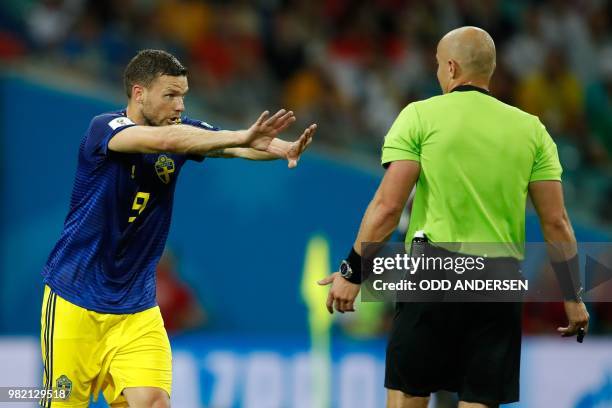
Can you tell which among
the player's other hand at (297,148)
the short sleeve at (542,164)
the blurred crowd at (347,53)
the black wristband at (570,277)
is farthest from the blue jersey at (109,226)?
the blurred crowd at (347,53)

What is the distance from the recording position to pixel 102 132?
565 centimetres

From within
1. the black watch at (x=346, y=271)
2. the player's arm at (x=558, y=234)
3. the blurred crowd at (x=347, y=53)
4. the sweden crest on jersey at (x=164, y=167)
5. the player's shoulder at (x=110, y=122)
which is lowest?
the black watch at (x=346, y=271)

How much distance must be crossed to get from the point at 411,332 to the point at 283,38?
7.22 metres

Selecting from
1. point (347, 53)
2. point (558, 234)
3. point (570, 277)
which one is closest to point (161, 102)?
point (558, 234)

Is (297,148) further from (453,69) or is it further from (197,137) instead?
(453,69)

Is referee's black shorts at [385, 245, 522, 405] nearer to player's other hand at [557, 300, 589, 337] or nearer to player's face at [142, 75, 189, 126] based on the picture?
player's other hand at [557, 300, 589, 337]

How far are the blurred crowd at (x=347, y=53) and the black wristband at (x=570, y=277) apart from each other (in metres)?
5.90

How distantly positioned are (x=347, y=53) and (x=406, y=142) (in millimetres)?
7416

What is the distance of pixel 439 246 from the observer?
5.36 m

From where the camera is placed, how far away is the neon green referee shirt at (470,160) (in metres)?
5.27

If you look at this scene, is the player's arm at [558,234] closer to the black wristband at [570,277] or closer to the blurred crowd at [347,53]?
the black wristband at [570,277]

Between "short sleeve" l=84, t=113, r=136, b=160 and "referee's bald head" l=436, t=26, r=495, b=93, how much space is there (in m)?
1.50

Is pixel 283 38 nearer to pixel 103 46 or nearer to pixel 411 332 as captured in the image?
pixel 103 46

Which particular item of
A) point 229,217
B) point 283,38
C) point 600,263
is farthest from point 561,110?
point 600,263
